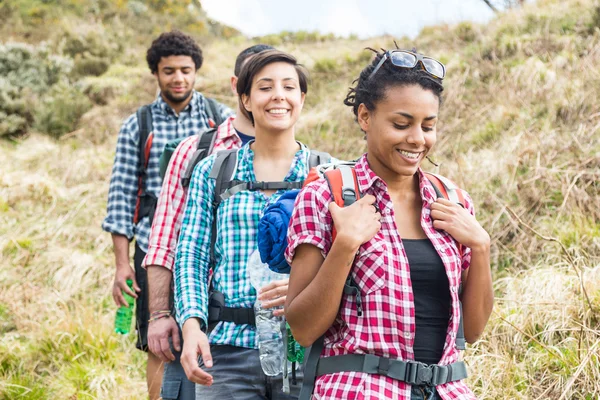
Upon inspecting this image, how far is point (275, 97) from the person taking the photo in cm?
310

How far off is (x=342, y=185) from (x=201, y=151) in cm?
135

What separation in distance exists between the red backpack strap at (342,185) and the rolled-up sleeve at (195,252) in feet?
2.83

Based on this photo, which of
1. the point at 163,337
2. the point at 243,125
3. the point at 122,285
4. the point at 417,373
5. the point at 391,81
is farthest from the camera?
the point at 122,285

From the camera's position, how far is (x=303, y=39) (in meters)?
18.4

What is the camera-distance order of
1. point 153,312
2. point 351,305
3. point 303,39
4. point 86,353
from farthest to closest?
point 303,39, point 86,353, point 153,312, point 351,305

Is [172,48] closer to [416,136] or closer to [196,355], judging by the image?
[196,355]

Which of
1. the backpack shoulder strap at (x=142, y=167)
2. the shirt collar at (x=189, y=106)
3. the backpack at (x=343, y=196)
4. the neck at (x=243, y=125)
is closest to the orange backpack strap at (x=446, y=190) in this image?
the backpack at (x=343, y=196)

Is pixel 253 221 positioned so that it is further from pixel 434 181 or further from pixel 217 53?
pixel 217 53

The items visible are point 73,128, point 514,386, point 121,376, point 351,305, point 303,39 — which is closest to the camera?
point 351,305

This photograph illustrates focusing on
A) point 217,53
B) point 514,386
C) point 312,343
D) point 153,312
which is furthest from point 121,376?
point 217,53

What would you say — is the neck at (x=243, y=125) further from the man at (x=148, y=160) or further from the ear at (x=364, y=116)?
the ear at (x=364, y=116)

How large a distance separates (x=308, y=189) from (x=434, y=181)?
18.9 inches

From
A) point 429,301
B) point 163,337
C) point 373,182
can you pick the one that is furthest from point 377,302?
point 163,337

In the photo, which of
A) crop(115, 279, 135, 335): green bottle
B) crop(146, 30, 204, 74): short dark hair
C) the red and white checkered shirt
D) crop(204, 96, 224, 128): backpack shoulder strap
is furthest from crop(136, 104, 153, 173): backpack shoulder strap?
the red and white checkered shirt
